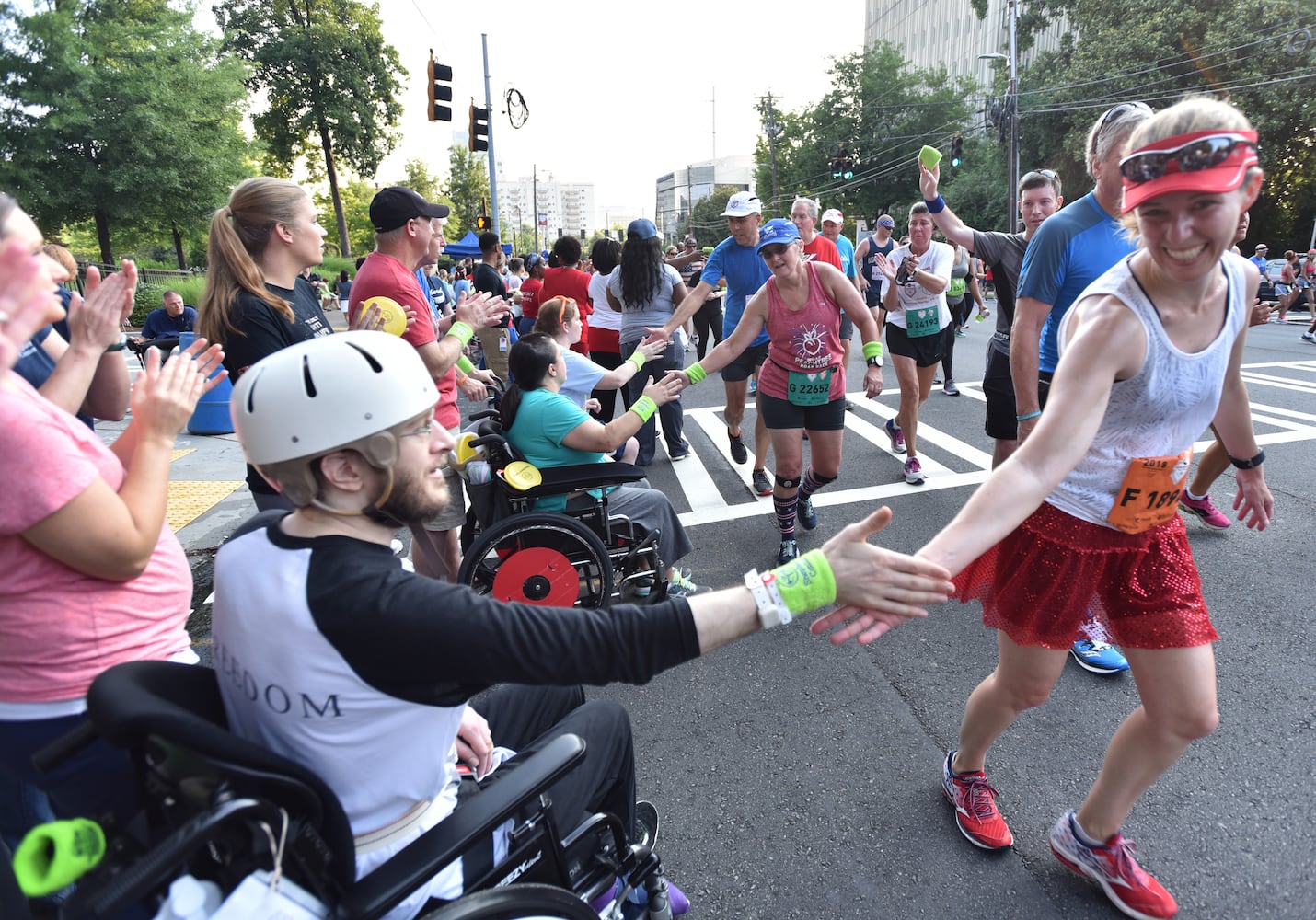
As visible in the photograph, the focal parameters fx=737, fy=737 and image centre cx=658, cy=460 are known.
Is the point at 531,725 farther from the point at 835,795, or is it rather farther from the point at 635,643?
the point at 835,795

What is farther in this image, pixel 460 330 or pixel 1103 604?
pixel 460 330

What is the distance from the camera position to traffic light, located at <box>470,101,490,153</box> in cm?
1852

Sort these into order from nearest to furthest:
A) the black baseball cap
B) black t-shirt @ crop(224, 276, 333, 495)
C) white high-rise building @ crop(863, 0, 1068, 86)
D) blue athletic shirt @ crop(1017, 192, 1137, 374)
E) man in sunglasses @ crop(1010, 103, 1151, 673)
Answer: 1. black t-shirt @ crop(224, 276, 333, 495)
2. man in sunglasses @ crop(1010, 103, 1151, 673)
3. blue athletic shirt @ crop(1017, 192, 1137, 374)
4. the black baseball cap
5. white high-rise building @ crop(863, 0, 1068, 86)

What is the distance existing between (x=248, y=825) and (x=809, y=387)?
12.9 feet

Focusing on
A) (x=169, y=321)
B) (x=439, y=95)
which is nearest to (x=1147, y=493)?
(x=169, y=321)

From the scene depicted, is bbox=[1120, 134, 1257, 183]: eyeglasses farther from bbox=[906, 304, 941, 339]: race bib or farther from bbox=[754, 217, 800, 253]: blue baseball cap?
bbox=[906, 304, 941, 339]: race bib

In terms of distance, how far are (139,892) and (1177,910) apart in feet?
8.57

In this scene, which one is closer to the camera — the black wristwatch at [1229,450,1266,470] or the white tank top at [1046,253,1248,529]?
the white tank top at [1046,253,1248,529]

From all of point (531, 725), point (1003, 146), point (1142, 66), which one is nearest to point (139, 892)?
point (531, 725)

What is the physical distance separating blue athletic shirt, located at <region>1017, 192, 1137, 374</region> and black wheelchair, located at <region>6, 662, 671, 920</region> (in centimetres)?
299

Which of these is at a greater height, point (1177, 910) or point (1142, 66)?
point (1142, 66)

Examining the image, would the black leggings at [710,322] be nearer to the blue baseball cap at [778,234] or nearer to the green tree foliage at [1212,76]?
the blue baseball cap at [778,234]

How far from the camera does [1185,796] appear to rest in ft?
8.52

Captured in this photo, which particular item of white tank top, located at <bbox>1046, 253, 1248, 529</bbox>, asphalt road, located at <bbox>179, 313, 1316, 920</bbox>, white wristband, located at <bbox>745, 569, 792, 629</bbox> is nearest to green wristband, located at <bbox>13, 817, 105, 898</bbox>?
white wristband, located at <bbox>745, 569, 792, 629</bbox>
